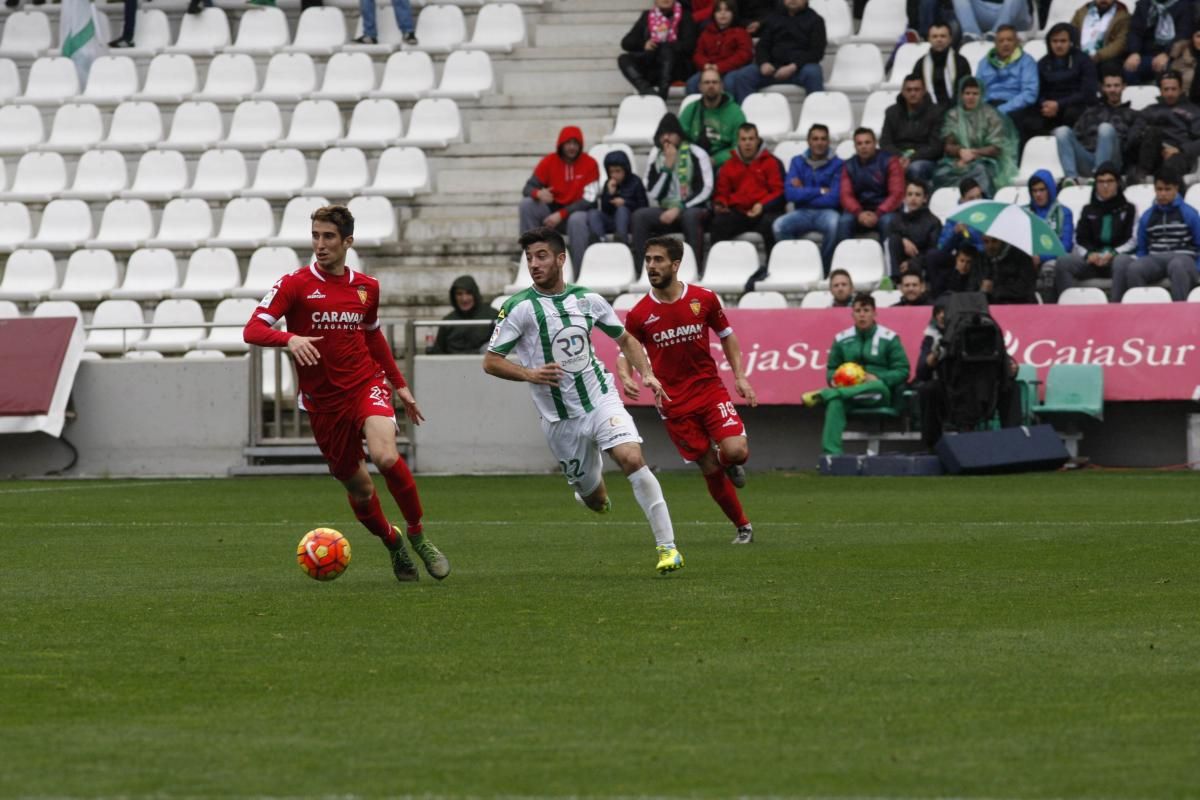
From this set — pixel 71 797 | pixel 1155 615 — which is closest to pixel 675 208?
pixel 1155 615

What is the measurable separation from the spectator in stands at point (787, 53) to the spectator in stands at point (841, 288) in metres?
4.78

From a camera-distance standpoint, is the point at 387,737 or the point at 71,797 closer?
the point at 71,797

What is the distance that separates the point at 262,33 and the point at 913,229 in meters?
11.6

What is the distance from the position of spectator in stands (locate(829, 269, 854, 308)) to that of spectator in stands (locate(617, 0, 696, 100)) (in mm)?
5539

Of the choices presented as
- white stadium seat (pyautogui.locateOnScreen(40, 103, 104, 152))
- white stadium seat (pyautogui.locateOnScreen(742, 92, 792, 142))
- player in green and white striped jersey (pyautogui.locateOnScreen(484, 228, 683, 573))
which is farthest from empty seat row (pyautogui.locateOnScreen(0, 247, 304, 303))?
player in green and white striped jersey (pyautogui.locateOnScreen(484, 228, 683, 573))

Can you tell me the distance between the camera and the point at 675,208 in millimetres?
23938

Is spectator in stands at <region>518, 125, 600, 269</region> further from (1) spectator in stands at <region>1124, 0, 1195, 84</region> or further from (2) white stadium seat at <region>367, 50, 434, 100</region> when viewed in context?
(1) spectator in stands at <region>1124, 0, 1195, 84</region>

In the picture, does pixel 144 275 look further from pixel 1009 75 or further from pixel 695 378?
pixel 695 378

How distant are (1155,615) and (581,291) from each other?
13.6 feet

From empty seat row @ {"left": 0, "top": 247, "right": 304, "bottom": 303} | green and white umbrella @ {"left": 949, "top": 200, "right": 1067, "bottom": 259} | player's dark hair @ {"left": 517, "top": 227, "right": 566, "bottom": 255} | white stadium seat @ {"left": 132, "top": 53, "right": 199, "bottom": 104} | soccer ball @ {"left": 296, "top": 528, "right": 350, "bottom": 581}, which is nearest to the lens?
soccer ball @ {"left": 296, "top": 528, "right": 350, "bottom": 581}

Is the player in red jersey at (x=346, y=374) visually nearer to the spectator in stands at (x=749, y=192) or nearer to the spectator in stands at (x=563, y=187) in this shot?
the spectator in stands at (x=749, y=192)

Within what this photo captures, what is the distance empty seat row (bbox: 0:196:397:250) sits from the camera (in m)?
26.3

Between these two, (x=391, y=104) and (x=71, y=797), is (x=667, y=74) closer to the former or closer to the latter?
(x=391, y=104)

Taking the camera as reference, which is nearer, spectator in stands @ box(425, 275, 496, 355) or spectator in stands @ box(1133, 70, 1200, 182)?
spectator in stands @ box(1133, 70, 1200, 182)
